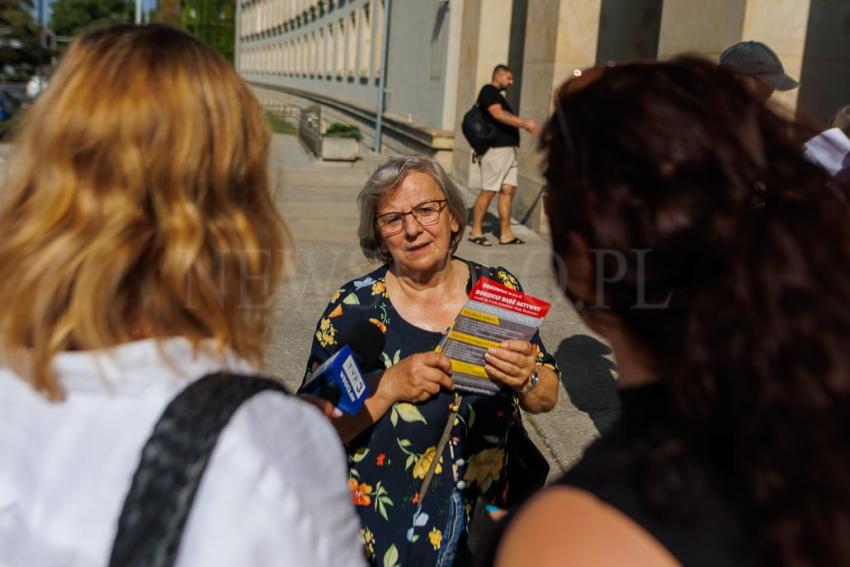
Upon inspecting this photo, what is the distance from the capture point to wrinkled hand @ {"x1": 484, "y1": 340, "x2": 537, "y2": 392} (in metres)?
2.25

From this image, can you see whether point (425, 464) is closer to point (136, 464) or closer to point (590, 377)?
point (136, 464)

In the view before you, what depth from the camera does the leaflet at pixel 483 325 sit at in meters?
2.14

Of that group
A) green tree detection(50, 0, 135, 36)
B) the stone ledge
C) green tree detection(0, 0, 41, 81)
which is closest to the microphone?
the stone ledge

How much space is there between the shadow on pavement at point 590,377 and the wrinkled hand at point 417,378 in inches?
104

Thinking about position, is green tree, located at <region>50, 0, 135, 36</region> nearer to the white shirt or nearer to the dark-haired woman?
the white shirt

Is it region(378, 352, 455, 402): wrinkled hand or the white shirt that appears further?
region(378, 352, 455, 402): wrinkled hand

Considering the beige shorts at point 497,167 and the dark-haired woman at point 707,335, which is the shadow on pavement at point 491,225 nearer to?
the beige shorts at point 497,167

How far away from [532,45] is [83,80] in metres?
10.3

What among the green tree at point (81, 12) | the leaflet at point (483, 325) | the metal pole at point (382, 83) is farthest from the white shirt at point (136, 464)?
the green tree at point (81, 12)

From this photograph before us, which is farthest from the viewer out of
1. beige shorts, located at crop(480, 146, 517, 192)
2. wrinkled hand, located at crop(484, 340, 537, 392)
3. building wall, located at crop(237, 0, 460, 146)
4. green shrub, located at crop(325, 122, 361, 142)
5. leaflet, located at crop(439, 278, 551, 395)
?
green shrub, located at crop(325, 122, 361, 142)

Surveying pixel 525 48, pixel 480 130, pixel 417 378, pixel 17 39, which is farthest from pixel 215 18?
pixel 417 378

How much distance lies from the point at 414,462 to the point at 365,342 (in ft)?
1.24

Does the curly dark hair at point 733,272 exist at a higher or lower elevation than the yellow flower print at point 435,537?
higher

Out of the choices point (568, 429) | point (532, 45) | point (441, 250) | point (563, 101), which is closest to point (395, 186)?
point (441, 250)
